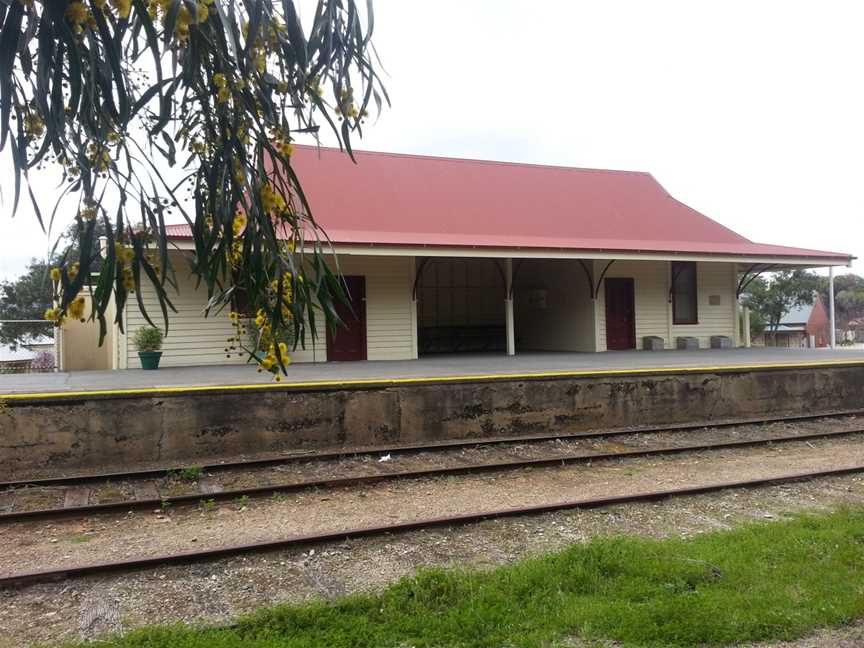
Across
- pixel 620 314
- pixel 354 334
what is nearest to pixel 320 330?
pixel 354 334

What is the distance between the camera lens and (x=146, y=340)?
582 inches

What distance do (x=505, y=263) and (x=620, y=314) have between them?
375 centimetres

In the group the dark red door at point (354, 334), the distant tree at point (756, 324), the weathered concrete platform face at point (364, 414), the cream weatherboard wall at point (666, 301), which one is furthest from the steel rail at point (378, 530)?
the distant tree at point (756, 324)

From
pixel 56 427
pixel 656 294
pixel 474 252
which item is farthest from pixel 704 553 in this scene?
pixel 656 294

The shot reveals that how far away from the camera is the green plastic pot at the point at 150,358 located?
14.7 meters

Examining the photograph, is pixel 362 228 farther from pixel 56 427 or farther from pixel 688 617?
pixel 688 617

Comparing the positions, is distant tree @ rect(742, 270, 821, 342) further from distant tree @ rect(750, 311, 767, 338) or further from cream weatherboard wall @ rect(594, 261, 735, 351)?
cream weatherboard wall @ rect(594, 261, 735, 351)

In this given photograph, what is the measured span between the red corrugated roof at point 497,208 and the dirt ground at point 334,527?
8.29 metres

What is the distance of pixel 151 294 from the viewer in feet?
51.4

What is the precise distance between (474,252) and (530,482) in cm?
850

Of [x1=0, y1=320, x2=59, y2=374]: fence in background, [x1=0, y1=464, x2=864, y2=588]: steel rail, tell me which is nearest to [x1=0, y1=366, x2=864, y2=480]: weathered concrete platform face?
[x1=0, y1=464, x2=864, y2=588]: steel rail

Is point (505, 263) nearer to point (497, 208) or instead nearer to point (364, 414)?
point (497, 208)

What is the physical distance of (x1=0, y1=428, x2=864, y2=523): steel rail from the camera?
276 inches

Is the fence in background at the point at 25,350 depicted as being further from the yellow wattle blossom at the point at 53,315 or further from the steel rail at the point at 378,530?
the yellow wattle blossom at the point at 53,315
